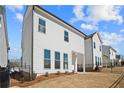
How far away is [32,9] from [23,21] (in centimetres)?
627

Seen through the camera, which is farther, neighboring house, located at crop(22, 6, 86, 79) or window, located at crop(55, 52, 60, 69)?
window, located at crop(55, 52, 60, 69)

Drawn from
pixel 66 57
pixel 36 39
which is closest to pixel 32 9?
pixel 36 39

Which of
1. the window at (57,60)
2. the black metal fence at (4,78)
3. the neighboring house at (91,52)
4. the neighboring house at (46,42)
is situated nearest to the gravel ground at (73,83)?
the black metal fence at (4,78)

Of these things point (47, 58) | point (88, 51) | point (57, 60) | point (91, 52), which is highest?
point (88, 51)

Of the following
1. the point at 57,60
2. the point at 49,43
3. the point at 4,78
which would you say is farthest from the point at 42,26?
the point at 4,78

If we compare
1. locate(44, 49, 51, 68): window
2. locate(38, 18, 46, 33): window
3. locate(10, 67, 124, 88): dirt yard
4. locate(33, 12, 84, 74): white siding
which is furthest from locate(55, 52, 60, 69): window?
locate(38, 18, 46, 33): window

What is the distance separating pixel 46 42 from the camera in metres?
19.4

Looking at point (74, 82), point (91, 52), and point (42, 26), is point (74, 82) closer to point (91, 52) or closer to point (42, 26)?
point (42, 26)

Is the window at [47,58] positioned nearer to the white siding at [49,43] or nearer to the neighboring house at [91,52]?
the white siding at [49,43]

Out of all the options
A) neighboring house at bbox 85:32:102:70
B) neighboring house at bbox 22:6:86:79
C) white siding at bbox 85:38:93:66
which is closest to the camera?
neighboring house at bbox 22:6:86:79

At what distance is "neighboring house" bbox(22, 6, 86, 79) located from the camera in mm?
17906

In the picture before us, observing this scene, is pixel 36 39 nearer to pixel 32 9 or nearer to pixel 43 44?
pixel 43 44

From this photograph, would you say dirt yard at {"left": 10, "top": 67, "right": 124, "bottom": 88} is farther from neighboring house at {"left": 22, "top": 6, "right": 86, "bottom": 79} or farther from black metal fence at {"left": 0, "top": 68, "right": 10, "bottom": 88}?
neighboring house at {"left": 22, "top": 6, "right": 86, "bottom": 79}
